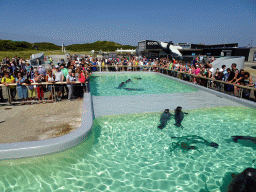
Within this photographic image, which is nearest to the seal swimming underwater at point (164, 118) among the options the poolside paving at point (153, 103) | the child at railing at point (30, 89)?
the poolside paving at point (153, 103)

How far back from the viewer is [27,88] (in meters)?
7.84

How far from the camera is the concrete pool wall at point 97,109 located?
4.25m

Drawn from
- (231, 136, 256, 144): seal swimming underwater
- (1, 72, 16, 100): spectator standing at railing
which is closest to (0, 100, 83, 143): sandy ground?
(1, 72, 16, 100): spectator standing at railing

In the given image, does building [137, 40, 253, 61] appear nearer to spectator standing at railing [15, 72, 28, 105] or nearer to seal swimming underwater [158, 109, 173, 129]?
seal swimming underwater [158, 109, 173, 129]

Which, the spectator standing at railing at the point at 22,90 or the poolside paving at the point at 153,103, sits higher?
the spectator standing at railing at the point at 22,90

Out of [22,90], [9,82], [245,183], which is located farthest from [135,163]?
[9,82]

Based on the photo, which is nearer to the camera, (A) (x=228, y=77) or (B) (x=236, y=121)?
(B) (x=236, y=121)

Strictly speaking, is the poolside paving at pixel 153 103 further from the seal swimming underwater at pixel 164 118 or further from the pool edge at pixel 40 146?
the pool edge at pixel 40 146

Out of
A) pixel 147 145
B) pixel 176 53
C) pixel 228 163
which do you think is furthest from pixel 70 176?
pixel 176 53

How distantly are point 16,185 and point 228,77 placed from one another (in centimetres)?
1003

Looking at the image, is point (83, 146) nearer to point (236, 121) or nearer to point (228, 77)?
point (236, 121)

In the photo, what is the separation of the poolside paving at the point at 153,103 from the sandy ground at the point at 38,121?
1160 mm

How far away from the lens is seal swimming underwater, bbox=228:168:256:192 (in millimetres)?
3213

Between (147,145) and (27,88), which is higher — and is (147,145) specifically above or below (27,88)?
below
